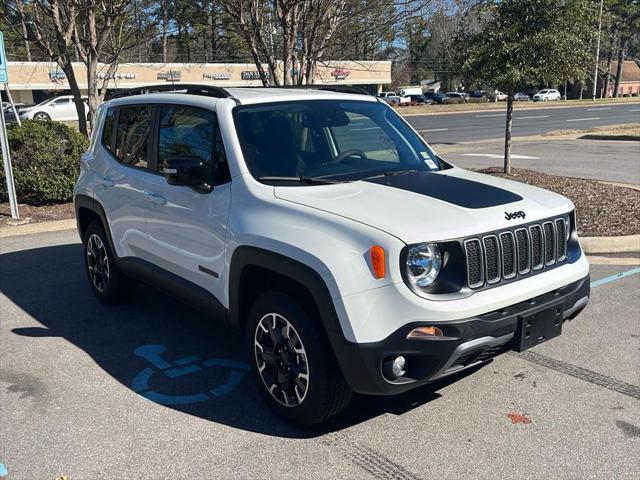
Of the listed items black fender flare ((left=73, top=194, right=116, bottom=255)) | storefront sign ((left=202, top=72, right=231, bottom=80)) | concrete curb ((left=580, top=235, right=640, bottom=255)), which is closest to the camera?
black fender flare ((left=73, top=194, right=116, bottom=255))

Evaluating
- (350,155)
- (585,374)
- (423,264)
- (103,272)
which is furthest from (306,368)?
(103,272)

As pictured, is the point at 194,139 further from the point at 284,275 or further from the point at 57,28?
the point at 57,28

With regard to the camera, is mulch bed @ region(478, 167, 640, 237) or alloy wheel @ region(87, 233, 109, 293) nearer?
alloy wheel @ region(87, 233, 109, 293)

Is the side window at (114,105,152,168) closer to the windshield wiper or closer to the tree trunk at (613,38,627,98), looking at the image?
the windshield wiper

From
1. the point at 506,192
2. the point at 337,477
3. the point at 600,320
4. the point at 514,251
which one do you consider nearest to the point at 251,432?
the point at 337,477

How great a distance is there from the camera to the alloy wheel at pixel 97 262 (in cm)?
576

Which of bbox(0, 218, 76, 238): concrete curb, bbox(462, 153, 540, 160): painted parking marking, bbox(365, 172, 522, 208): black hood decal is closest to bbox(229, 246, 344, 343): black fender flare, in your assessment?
bbox(365, 172, 522, 208): black hood decal

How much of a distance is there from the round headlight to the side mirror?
156 centimetres

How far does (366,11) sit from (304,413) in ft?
24.8

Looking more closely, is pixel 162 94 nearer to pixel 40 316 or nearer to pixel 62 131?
pixel 40 316

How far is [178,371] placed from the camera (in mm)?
4496

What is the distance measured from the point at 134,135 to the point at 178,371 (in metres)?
1.95

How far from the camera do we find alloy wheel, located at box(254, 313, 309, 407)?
3520mm

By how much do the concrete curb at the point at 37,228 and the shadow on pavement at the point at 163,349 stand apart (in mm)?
1889
